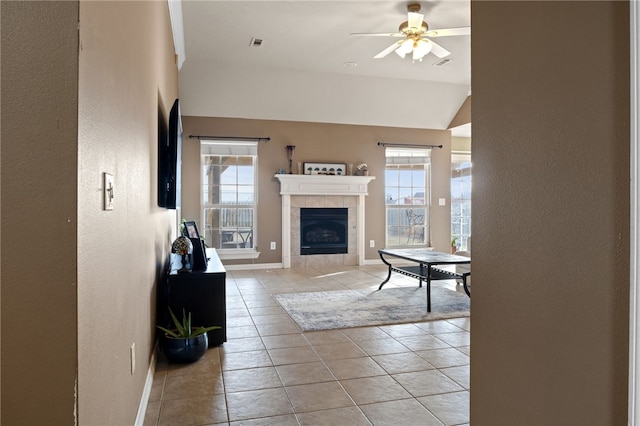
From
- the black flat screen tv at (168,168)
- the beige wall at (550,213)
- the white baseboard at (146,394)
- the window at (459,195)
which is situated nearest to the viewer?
the beige wall at (550,213)

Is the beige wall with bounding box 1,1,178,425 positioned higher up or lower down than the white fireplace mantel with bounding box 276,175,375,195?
lower down

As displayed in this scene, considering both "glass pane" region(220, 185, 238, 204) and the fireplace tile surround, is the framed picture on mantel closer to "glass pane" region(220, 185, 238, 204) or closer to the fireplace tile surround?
the fireplace tile surround

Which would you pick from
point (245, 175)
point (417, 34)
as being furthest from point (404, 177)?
point (417, 34)

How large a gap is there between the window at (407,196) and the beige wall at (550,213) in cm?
667

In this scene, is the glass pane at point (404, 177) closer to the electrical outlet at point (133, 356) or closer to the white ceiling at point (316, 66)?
the white ceiling at point (316, 66)

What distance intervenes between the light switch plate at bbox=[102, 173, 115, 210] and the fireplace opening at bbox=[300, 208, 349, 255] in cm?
605

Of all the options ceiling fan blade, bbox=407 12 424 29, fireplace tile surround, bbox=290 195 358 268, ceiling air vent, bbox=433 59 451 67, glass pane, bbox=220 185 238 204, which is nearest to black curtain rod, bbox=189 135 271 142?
glass pane, bbox=220 185 238 204

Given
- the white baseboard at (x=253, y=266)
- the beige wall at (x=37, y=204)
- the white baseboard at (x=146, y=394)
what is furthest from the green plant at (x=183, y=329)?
the white baseboard at (x=253, y=266)

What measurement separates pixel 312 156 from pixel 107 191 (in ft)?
20.6

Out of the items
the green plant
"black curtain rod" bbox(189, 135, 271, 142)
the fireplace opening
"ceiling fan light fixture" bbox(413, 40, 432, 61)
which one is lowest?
the green plant

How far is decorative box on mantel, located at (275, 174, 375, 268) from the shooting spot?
7.21 m

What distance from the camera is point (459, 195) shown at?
9.09 meters

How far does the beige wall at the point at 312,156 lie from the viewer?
6.95m

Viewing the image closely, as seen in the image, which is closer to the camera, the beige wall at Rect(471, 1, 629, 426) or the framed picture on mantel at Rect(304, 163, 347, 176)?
the beige wall at Rect(471, 1, 629, 426)
